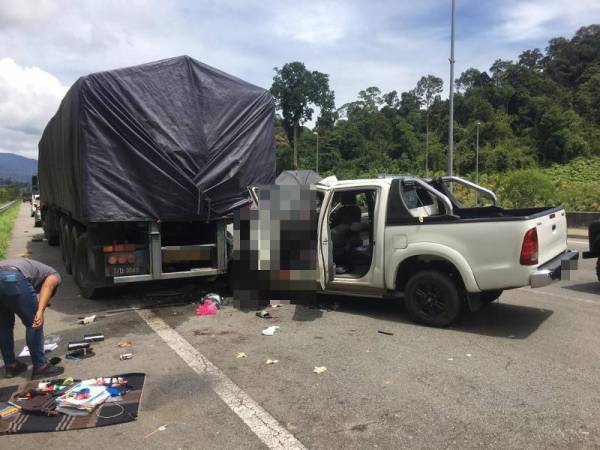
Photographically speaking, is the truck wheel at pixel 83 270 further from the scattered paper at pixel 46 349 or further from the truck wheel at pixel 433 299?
the truck wheel at pixel 433 299

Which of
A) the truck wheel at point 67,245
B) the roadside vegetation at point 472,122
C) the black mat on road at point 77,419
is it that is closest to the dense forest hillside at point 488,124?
the roadside vegetation at point 472,122

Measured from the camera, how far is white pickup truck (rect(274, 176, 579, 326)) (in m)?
5.34

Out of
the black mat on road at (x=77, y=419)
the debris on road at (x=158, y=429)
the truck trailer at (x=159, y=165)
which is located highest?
the truck trailer at (x=159, y=165)

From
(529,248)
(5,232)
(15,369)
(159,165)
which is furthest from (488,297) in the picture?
(5,232)

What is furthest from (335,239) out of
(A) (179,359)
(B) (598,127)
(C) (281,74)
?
(C) (281,74)

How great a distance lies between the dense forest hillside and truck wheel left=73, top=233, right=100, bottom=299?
4940cm

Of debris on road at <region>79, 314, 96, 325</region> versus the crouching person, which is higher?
the crouching person

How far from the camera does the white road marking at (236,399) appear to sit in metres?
3.48

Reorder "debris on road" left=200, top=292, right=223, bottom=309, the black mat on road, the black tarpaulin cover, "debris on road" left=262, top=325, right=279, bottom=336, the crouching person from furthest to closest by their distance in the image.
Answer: "debris on road" left=200, top=292, right=223, bottom=309, the black tarpaulin cover, "debris on road" left=262, top=325, right=279, bottom=336, the crouching person, the black mat on road

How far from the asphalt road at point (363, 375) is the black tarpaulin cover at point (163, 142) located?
5.20ft

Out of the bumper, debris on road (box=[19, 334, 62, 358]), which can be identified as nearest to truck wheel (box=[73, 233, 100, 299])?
debris on road (box=[19, 334, 62, 358])

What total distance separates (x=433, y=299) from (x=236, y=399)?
2.80m

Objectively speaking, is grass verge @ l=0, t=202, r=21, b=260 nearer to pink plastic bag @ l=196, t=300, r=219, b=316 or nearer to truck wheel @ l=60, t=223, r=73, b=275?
truck wheel @ l=60, t=223, r=73, b=275

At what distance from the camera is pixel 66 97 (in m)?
8.22
